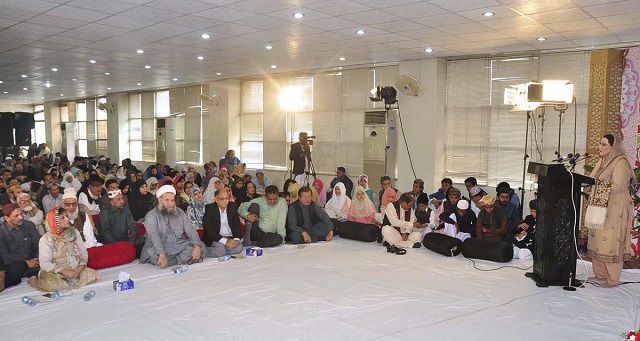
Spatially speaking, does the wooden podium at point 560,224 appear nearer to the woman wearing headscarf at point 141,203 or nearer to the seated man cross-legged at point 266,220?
the seated man cross-legged at point 266,220

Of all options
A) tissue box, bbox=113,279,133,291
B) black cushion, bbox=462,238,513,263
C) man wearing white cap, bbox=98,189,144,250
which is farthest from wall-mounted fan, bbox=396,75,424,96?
tissue box, bbox=113,279,133,291

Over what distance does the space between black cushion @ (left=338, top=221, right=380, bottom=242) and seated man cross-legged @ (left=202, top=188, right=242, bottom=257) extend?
5.03 ft

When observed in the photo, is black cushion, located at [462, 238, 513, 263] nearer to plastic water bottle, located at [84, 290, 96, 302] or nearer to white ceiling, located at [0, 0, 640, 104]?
white ceiling, located at [0, 0, 640, 104]

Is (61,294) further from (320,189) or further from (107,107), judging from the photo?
(107,107)

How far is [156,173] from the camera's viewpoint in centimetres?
1050

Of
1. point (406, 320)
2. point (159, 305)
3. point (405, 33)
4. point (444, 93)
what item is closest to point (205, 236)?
point (159, 305)

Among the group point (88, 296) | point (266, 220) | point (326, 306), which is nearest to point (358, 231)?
point (266, 220)

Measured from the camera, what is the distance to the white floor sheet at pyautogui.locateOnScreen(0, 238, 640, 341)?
3.67 meters

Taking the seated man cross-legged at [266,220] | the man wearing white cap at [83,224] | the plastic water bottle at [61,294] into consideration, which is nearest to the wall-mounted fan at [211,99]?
the seated man cross-legged at [266,220]

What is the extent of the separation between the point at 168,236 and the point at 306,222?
2.00 meters

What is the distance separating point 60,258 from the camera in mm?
4590

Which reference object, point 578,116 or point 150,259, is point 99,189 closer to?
point 150,259

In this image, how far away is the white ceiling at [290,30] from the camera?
530cm

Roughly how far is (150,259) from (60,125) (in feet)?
60.4
